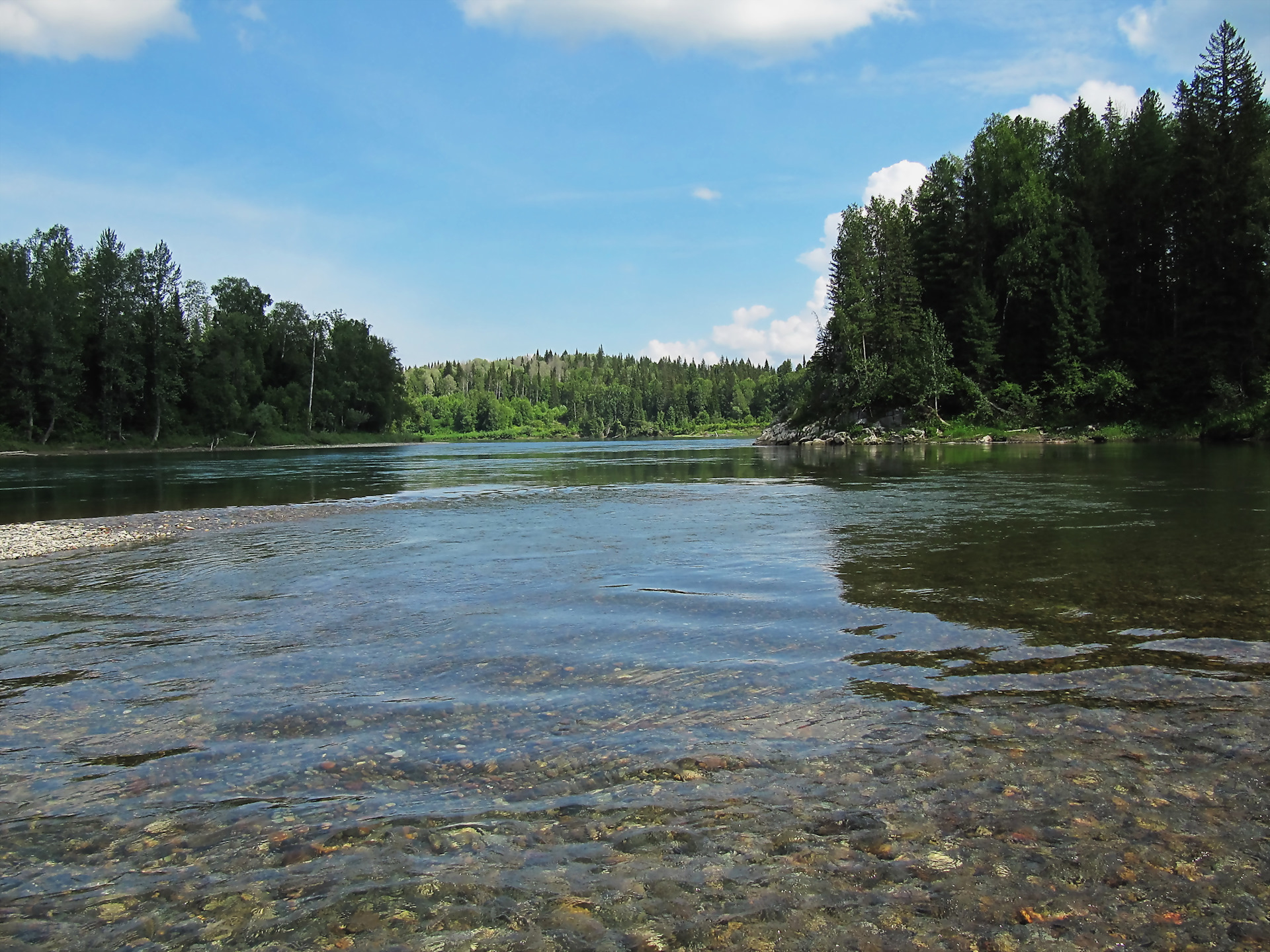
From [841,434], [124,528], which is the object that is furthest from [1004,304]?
[124,528]

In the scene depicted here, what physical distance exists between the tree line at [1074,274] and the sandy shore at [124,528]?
219 ft

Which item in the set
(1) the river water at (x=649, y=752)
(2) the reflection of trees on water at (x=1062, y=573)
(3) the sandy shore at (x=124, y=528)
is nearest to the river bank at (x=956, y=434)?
(2) the reflection of trees on water at (x=1062, y=573)

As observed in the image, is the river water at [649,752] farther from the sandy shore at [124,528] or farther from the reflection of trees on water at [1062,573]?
the sandy shore at [124,528]

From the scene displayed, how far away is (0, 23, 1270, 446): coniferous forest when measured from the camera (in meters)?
65.7

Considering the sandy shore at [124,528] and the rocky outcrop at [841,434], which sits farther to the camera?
the rocky outcrop at [841,434]

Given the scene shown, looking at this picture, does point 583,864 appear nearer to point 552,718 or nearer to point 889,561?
point 552,718

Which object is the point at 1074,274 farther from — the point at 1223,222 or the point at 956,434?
the point at 956,434

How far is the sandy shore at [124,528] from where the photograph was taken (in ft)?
63.3

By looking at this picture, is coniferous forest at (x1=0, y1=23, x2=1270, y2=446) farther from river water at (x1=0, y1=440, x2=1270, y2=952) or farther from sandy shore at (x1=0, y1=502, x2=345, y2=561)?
sandy shore at (x1=0, y1=502, x2=345, y2=561)

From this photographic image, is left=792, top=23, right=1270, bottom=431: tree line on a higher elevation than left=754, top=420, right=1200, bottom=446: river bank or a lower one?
higher

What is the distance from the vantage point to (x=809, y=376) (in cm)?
10625

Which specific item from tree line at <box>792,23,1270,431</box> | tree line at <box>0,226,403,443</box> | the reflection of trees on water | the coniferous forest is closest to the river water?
the reflection of trees on water

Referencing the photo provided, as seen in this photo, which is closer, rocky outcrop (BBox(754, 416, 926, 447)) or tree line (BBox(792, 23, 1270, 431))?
tree line (BBox(792, 23, 1270, 431))

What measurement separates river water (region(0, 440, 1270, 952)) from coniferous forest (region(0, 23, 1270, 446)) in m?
57.9
